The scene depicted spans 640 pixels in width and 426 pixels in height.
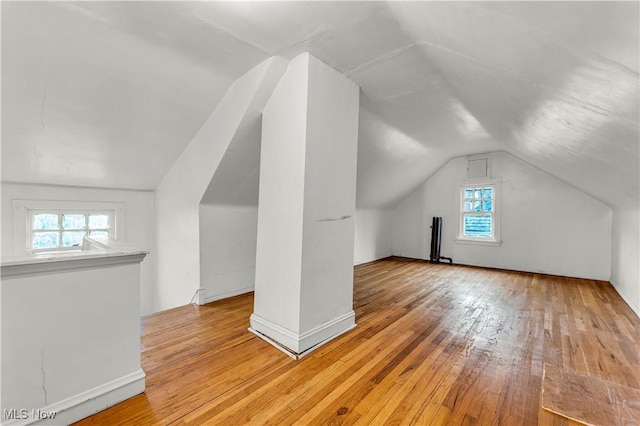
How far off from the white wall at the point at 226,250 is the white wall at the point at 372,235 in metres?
2.47

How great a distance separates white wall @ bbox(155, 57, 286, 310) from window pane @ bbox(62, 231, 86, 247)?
32.4 inches

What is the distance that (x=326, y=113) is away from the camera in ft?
7.36

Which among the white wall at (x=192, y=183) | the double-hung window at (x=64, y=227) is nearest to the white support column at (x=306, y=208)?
the white wall at (x=192, y=183)

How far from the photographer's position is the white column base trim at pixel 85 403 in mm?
1251

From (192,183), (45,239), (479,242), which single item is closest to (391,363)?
(192,183)

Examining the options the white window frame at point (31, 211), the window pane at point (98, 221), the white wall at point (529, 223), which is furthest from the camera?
the white wall at point (529, 223)

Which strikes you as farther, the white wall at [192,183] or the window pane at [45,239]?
the window pane at [45,239]

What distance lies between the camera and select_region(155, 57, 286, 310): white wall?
2.35 m

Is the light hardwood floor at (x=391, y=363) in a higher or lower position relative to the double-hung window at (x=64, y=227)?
lower

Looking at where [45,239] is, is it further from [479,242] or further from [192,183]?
[479,242]

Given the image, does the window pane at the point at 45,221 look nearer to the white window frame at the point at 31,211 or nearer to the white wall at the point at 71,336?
the white window frame at the point at 31,211

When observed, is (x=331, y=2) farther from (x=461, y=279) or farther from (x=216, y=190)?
(x=461, y=279)

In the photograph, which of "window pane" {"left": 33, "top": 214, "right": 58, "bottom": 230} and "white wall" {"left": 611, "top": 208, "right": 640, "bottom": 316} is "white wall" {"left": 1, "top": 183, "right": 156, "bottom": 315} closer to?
"window pane" {"left": 33, "top": 214, "right": 58, "bottom": 230}

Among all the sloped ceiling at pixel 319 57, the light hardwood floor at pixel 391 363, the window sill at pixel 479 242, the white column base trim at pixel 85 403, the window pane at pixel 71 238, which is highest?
the sloped ceiling at pixel 319 57
